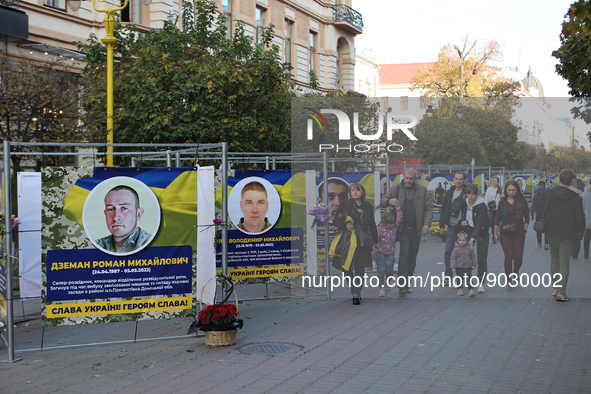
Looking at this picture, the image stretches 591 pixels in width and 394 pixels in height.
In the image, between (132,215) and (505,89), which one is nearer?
(132,215)

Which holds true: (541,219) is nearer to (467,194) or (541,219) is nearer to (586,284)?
(467,194)

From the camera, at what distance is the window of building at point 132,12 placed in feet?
72.6

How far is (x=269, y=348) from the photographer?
7.53 meters

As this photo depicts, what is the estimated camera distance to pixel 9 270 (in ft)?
22.7

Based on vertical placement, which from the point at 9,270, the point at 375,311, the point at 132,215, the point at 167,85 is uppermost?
the point at 167,85

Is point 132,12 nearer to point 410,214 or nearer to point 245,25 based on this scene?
point 245,25

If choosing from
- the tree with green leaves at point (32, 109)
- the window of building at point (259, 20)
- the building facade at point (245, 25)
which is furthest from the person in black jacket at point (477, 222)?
the window of building at point (259, 20)

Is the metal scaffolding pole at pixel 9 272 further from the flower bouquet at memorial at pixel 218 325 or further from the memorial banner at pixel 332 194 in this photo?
the memorial banner at pixel 332 194

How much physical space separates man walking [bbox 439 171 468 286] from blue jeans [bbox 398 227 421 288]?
0.50m

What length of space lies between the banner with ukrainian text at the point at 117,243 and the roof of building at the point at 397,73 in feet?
301

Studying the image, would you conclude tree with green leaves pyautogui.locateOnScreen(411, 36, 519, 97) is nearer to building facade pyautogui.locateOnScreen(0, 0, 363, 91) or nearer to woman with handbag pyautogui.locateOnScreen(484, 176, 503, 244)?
building facade pyautogui.locateOnScreen(0, 0, 363, 91)

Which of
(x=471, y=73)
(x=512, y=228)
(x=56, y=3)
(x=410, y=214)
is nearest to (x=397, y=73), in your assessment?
(x=471, y=73)

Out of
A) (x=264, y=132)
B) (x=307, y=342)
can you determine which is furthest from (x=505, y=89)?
(x=307, y=342)

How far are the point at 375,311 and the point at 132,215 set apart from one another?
13.5 ft
